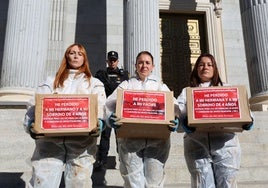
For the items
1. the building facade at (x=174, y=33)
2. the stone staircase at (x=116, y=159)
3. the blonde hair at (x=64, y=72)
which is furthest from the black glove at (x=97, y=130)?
the building facade at (x=174, y=33)

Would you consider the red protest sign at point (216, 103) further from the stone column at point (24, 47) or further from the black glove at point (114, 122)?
the stone column at point (24, 47)

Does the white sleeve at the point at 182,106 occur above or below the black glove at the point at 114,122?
above

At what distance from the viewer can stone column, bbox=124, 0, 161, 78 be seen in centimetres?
1037

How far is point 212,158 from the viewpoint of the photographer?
3930mm

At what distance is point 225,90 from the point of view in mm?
4027

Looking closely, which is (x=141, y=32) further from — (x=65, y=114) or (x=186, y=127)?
(x=65, y=114)

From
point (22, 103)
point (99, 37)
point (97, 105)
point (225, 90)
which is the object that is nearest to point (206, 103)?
point (225, 90)

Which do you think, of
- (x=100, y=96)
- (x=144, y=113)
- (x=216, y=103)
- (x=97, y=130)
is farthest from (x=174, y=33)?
(x=97, y=130)

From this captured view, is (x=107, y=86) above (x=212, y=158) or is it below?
above

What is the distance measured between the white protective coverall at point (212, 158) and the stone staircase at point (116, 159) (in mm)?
1934

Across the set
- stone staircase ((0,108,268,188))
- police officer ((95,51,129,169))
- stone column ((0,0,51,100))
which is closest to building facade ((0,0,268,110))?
stone column ((0,0,51,100))

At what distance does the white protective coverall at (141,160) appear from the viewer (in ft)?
12.5

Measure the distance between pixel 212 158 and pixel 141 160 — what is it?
0.80 meters

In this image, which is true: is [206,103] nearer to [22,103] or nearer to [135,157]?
[135,157]
